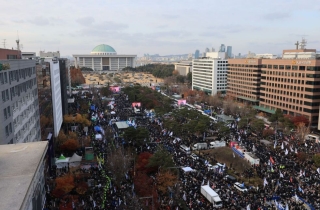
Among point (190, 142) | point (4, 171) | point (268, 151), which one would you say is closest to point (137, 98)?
point (190, 142)

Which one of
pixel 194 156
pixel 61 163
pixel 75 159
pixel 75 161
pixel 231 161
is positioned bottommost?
pixel 231 161

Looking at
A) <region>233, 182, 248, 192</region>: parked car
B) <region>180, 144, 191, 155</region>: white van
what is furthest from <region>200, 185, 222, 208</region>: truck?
<region>180, 144, 191, 155</region>: white van

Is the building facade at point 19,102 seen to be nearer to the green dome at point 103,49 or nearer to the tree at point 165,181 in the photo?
the tree at point 165,181

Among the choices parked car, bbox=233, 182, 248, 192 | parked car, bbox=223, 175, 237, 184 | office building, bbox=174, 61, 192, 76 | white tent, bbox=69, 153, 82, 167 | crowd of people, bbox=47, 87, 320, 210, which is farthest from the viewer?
office building, bbox=174, 61, 192, 76

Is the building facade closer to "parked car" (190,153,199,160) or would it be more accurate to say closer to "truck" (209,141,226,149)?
"parked car" (190,153,199,160)

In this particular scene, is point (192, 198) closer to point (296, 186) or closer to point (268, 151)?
point (296, 186)

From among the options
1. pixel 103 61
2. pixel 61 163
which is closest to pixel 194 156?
pixel 61 163

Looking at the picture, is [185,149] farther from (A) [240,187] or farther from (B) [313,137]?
(B) [313,137]
